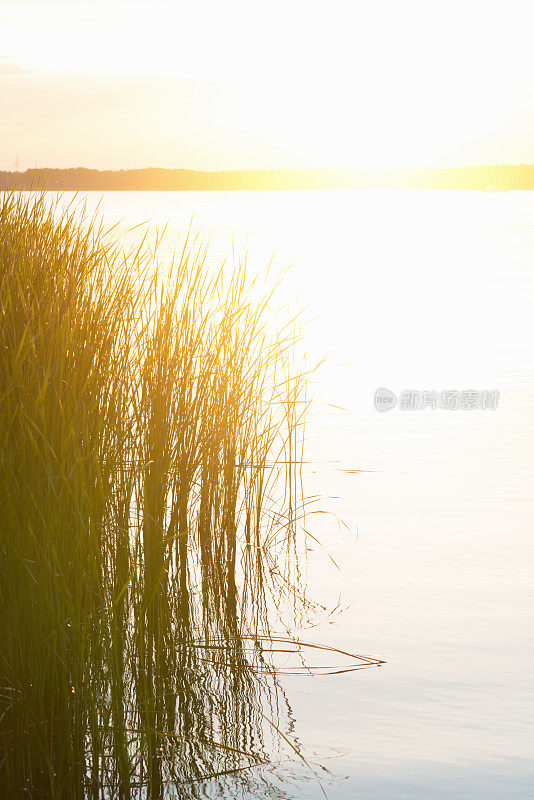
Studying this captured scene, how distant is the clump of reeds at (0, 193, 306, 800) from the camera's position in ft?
12.5

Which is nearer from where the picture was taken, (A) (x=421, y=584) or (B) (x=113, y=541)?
(B) (x=113, y=541)

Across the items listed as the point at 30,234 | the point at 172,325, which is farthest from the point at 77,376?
the point at 30,234

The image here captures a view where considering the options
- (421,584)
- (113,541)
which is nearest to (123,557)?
(113,541)

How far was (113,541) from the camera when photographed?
4652 mm

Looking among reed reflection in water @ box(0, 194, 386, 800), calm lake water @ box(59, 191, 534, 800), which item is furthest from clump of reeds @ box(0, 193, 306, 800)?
calm lake water @ box(59, 191, 534, 800)

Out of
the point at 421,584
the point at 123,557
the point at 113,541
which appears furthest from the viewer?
the point at 421,584

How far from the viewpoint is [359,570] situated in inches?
264

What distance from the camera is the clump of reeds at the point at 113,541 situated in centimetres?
379

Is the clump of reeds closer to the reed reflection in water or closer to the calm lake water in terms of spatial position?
the reed reflection in water

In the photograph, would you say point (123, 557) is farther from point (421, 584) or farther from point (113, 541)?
point (421, 584)

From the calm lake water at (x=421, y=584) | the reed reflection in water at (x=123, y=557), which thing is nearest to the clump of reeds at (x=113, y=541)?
the reed reflection in water at (x=123, y=557)

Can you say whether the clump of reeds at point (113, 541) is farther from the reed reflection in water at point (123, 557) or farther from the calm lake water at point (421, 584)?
the calm lake water at point (421, 584)

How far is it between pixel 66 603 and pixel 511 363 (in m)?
12.8

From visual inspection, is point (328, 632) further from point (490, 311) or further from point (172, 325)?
point (490, 311)
